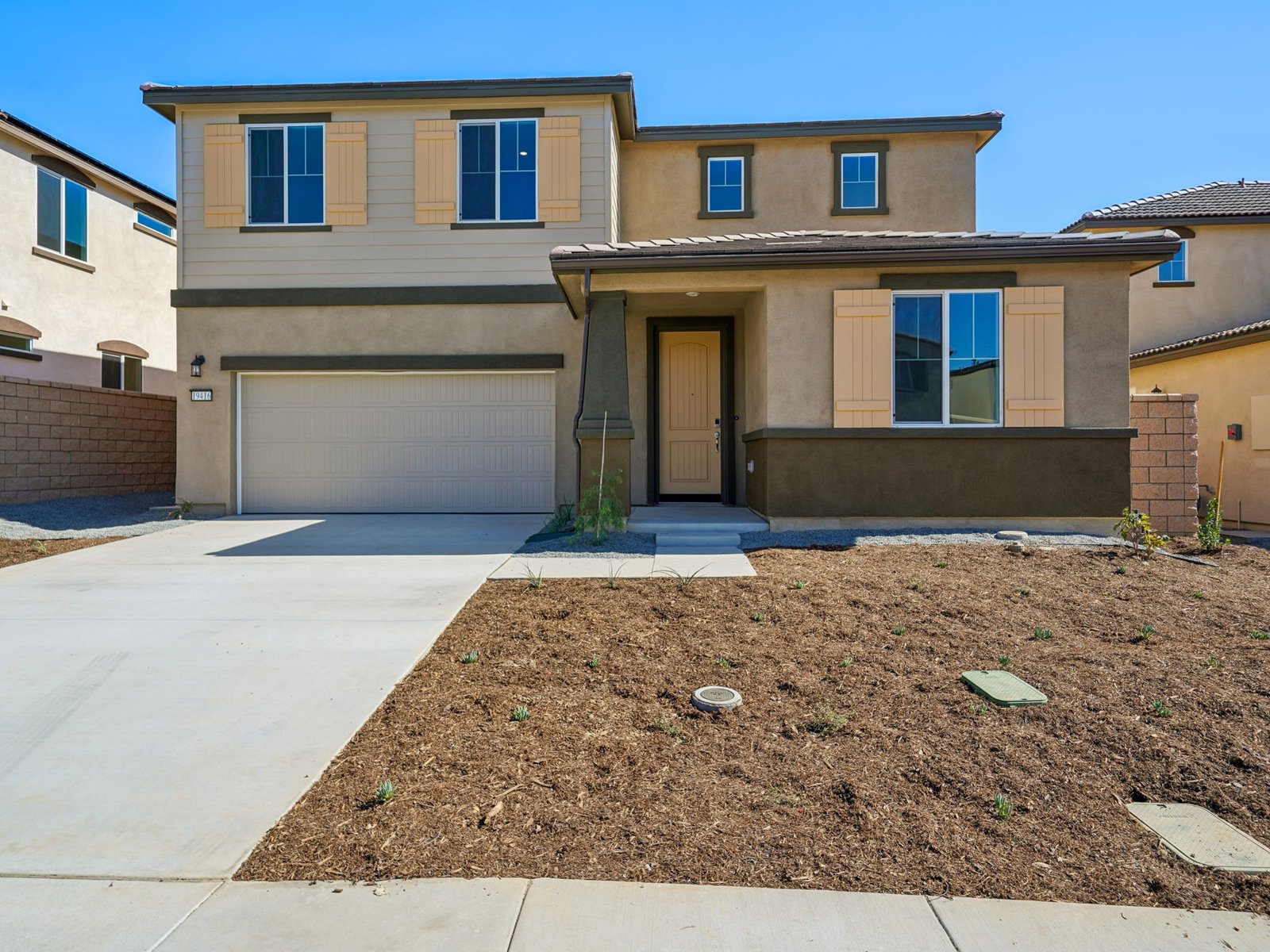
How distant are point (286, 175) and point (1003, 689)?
38.6 feet

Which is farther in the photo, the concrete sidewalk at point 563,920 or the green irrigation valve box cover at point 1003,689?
the green irrigation valve box cover at point 1003,689

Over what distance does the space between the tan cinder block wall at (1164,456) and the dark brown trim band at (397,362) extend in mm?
7449

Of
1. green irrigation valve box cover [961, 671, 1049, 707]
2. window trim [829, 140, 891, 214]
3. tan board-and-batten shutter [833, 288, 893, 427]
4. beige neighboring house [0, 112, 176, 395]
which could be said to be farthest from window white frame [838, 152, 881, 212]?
beige neighboring house [0, 112, 176, 395]

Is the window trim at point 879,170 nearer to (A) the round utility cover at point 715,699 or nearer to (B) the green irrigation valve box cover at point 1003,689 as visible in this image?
(B) the green irrigation valve box cover at point 1003,689

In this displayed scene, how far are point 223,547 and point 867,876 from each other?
7.85 metres

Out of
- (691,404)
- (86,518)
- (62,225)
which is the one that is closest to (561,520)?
(691,404)

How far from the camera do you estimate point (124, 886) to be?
8.25ft

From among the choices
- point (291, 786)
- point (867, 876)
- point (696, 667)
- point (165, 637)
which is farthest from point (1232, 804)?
point (165, 637)

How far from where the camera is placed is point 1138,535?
8.21 meters

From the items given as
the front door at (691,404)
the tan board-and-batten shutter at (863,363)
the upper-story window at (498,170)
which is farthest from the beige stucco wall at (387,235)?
the tan board-and-batten shutter at (863,363)

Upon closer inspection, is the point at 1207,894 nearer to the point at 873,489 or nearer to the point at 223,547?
the point at 873,489

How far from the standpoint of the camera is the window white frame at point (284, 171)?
1138cm

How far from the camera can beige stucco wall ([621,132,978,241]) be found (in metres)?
12.6

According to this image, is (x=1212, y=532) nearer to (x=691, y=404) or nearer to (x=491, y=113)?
(x=691, y=404)
